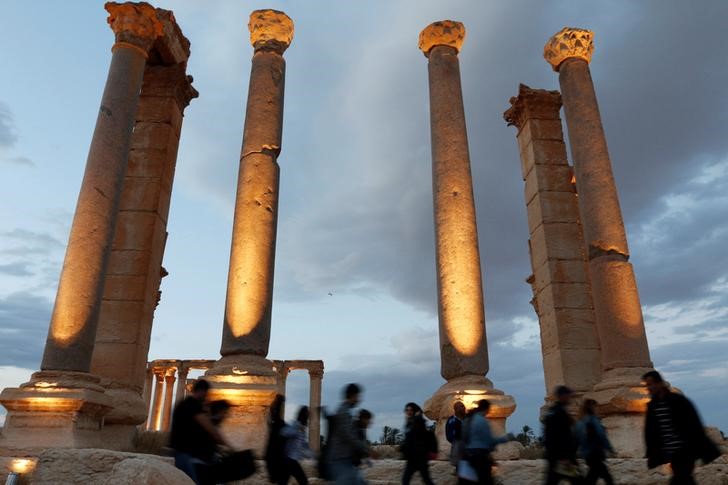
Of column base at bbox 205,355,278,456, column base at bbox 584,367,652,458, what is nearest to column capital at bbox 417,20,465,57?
column base at bbox 584,367,652,458

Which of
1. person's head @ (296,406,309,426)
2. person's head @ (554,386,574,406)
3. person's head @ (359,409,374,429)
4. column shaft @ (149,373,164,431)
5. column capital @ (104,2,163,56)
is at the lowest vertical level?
person's head @ (359,409,374,429)

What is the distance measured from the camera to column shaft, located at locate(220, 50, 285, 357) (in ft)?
55.6

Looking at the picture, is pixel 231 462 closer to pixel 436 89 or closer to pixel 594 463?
pixel 594 463

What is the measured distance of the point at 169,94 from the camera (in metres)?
22.1

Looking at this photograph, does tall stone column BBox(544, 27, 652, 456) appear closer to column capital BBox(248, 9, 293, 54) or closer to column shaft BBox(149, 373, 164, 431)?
column capital BBox(248, 9, 293, 54)

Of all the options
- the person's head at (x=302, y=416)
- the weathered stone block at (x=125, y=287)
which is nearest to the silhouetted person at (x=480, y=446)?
the person's head at (x=302, y=416)

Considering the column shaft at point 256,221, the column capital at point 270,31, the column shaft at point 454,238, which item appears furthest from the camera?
the column capital at point 270,31

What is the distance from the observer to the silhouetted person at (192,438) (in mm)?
7863

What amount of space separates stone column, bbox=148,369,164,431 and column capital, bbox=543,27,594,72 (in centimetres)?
3407

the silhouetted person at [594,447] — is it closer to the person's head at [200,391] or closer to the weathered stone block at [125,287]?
the person's head at [200,391]

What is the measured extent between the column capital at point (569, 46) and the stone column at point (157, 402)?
1341 inches

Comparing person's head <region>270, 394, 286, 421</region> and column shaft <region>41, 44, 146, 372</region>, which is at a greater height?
column shaft <region>41, 44, 146, 372</region>

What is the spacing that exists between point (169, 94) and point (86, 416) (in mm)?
12455

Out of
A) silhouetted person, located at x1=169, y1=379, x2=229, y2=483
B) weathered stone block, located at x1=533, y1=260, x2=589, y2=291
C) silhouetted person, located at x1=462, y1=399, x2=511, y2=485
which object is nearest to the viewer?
silhouetted person, located at x1=169, y1=379, x2=229, y2=483
